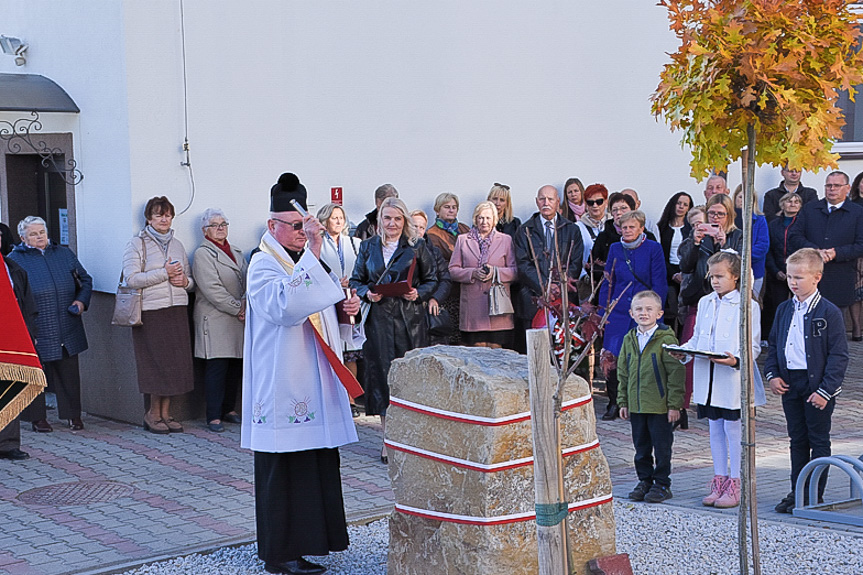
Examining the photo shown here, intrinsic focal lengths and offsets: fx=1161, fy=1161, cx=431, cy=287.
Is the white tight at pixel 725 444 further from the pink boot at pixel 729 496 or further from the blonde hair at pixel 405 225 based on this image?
the blonde hair at pixel 405 225

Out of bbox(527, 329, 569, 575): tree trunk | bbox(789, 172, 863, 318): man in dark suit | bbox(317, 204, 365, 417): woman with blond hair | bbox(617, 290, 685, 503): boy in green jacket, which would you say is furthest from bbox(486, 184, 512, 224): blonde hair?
bbox(527, 329, 569, 575): tree trunk

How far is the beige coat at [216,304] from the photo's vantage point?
978 cm

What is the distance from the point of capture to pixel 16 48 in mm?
11484

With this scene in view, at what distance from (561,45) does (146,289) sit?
5218 millimetres

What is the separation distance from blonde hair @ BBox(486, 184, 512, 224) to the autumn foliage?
6.12 metres

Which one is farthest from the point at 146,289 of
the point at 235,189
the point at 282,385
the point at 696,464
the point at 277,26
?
the point at 696,464

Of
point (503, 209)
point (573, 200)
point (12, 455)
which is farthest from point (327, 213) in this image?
point (12, 455)

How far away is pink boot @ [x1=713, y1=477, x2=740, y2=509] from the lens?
7.19 metres

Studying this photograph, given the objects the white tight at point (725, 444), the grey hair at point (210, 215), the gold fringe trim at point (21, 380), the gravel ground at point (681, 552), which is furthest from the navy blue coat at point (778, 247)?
the gold fringe trim at point (21, 380)

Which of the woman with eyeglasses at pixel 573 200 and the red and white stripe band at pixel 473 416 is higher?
the woman with eyeglasses at pixel 573 200

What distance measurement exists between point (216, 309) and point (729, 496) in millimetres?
4666

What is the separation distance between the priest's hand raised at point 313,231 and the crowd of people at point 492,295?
0.27 m

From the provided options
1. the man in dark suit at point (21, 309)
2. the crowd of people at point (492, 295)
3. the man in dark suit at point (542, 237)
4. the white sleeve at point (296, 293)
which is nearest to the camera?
the white sleeve at point (296, 293)

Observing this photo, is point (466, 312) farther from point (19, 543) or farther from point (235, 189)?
point (19, 543)
